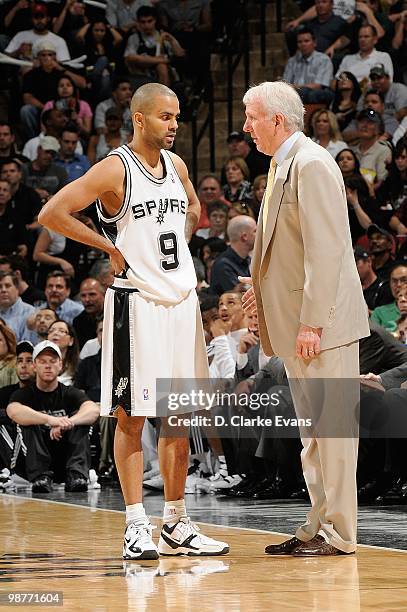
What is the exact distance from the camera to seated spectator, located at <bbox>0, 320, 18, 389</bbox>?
31.7 ft

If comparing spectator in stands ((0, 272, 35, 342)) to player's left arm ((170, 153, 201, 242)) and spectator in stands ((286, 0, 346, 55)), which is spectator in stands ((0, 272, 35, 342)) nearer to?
spectator in stands ((286, 0, 346, 55))

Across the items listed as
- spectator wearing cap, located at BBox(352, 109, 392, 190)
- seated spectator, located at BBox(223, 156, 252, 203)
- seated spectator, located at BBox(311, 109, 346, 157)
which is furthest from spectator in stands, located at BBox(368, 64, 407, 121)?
seated spectator, located at BBox(223, 156, 252, 203)

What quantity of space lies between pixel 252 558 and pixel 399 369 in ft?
8.66

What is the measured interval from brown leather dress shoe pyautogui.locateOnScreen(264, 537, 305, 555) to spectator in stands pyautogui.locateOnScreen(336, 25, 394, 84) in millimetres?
7598

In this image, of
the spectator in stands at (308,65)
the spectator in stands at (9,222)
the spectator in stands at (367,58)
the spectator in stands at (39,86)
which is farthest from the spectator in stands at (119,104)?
the spectator in stands at (367,58)

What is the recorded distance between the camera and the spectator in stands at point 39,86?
13516 mm

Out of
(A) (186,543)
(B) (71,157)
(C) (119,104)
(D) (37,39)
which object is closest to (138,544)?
(A) (186,543)

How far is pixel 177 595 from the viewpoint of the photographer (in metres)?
3.85

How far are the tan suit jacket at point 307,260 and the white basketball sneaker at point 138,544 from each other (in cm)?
84

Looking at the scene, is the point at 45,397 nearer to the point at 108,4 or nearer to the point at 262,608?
the point at 262,608

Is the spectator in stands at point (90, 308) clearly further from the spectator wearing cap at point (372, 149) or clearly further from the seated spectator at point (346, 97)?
the seated spectator at point (346, 97)

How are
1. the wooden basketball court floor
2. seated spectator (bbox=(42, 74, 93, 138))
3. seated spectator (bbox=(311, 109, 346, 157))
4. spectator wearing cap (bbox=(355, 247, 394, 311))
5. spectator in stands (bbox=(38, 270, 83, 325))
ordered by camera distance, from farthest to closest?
1. seated spectator (bbox=(42, 74, 93, 138))
2. seated spectator (bbox=(311, 109, 346, 157))
3. spectator in stands (bbox=(38, 270, 83, 325))
4. spectator wearing cap (bbox=(355, 247, 394, 311))
5. the wooden basketball court floor

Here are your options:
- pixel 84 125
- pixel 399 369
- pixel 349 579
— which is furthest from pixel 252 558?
pixel 84 125

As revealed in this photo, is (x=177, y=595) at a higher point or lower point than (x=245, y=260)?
lower
